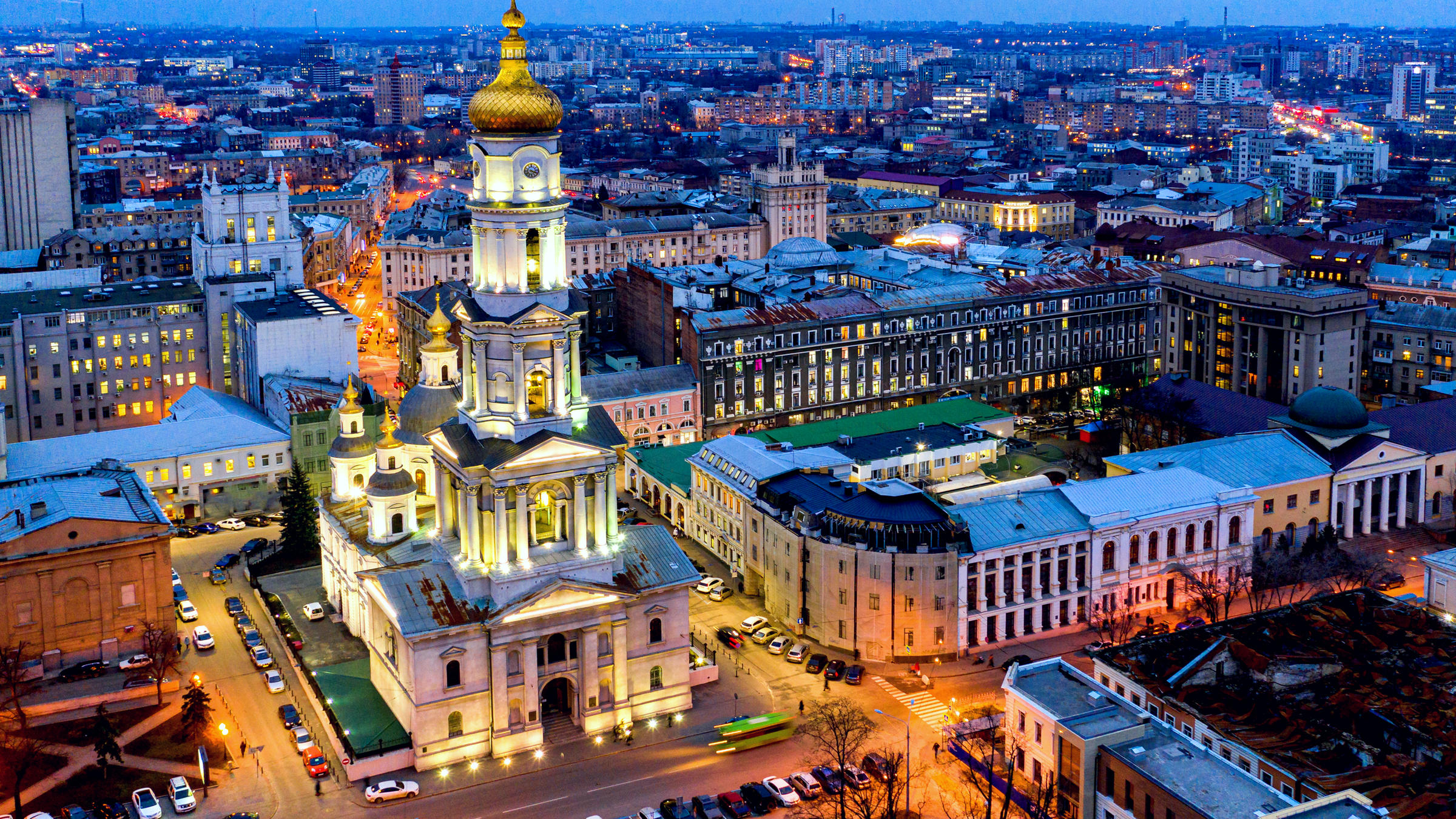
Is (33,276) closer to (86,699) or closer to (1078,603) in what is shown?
(86,699)

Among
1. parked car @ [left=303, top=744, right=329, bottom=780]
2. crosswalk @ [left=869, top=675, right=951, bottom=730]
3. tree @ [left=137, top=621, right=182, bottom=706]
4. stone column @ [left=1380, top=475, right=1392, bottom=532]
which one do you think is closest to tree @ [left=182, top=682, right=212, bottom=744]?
tree @ [left=137, top=621, right=182, bottom=706]

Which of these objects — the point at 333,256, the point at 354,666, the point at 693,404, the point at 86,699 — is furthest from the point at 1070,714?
the point at 333,256

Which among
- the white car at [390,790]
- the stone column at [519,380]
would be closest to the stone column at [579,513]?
the stone column at [519,380]

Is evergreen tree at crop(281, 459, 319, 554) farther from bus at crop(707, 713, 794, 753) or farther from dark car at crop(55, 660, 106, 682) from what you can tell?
bus at crop(707, 713, 794, 753)

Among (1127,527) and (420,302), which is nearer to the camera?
(1127,527)

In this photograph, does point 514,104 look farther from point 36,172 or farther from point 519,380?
point 36,172

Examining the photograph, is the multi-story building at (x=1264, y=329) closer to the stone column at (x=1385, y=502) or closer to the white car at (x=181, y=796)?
the stone column at (x=1385, y=502)
